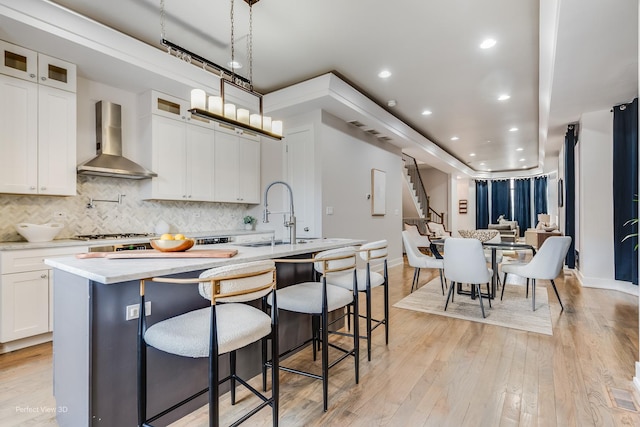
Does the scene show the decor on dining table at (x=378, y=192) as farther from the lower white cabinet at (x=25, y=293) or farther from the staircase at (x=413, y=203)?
the lower white cabinet at (x=25, y=293)

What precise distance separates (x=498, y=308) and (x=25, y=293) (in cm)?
491

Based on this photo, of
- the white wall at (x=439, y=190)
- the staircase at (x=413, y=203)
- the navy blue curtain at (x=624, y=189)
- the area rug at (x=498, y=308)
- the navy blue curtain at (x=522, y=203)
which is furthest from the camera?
the navy blue curtain at (x=522, y=203)

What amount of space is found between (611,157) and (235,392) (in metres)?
5.94

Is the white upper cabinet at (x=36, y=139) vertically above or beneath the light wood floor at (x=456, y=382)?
above

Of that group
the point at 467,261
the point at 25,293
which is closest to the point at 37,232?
the point at 25,293

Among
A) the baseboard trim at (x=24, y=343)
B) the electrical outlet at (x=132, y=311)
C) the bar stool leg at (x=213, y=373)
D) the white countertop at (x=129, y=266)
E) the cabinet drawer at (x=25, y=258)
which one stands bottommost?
the baseboard trim at (x=24, y=343)

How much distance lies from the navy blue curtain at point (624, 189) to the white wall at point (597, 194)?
17 centimetres

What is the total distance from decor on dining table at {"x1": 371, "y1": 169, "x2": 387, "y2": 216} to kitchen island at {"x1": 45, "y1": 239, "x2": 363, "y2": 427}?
4511 millimetres

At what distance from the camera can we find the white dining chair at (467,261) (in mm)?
3436

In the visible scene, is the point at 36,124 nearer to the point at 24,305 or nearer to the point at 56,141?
the point at 56,141

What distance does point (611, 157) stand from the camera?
15.4 ft

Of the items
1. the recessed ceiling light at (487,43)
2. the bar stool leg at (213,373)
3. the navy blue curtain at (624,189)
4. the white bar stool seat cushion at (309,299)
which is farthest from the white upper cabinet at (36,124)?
the navy blue curtain at (624,189)

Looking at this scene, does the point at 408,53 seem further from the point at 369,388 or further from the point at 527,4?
the point at 369,388

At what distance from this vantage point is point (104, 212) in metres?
3.80
